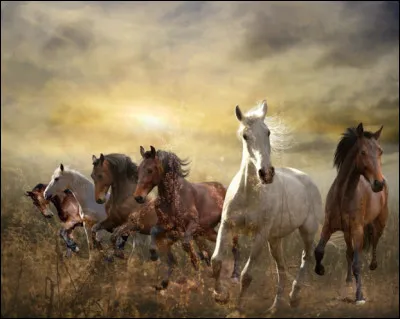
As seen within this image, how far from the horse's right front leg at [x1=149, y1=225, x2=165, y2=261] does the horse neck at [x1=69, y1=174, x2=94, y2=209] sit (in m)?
0.52

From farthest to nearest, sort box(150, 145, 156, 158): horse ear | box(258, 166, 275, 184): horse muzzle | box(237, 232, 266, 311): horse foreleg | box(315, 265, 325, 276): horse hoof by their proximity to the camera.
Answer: box(150, 145, 156, 158): horse ear
box(315, 265, 325, 276): horse hoof
box(237, 232, 266, 311): horse foreleg
box(258, 166, 275, 184): horse muzzle

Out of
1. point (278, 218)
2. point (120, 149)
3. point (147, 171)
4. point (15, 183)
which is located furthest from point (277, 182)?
point (15, 183)

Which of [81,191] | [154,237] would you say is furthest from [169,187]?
[81,191]

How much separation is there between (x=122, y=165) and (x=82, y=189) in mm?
351

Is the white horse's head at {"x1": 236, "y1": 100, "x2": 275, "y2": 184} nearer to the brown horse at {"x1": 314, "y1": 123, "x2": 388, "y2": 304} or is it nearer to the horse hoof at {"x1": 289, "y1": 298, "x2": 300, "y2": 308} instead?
the brown horse at {"x1": 314, "y1": 123, "x2": 388, "y2": 304}

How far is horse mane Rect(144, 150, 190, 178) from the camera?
418 centimetres

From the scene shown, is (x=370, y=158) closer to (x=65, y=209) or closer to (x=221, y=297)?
(x=221, y=297)

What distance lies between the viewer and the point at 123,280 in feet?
15.5

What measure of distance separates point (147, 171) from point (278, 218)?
2.85 ft

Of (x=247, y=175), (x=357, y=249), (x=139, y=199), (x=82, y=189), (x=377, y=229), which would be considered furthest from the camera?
(x=82, y=189)

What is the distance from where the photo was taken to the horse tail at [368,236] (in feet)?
13.9

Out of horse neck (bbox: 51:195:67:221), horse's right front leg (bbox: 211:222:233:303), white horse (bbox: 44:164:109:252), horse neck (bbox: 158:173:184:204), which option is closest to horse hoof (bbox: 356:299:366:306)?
horse's right front leg (bbox: 211:222:233:303)

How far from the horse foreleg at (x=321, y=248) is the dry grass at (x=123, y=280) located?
92mm

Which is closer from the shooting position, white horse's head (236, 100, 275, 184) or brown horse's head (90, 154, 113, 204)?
white horse's head (236, 100, 275, 184)
